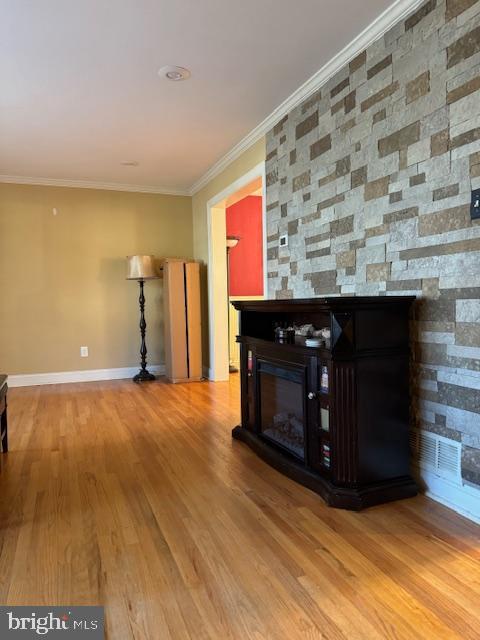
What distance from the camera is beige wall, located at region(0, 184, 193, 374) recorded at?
4961mm

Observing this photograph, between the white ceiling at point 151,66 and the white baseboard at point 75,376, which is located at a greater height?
the white ceiling at point 151,66

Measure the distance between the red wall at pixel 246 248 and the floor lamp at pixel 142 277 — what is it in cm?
118

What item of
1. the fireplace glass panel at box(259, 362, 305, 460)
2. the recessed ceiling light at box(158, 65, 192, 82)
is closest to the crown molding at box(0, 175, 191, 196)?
the recessed ceiling light at box(158, 65, 192, 82)

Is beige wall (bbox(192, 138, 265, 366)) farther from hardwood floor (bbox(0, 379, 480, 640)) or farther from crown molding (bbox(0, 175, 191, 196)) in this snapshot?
hardwood floor (bbox(0, 379, 480, 640))

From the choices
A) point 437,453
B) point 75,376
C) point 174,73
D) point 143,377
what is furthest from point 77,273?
point 437,453

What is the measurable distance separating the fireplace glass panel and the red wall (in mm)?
3339

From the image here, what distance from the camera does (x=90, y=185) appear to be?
205 inches

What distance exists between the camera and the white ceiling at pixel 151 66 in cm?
218

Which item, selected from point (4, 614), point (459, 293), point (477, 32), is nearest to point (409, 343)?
point (459, 293)

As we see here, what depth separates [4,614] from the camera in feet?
4.39

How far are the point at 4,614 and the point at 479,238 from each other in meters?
2.19

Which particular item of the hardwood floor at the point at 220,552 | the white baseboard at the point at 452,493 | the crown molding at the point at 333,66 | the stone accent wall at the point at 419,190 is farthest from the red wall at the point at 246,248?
the white baseboard at the point at 452,493

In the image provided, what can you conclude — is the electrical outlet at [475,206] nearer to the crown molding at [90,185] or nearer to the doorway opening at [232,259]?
the doorway opening at [232,259]

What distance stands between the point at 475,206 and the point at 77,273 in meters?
4.51
